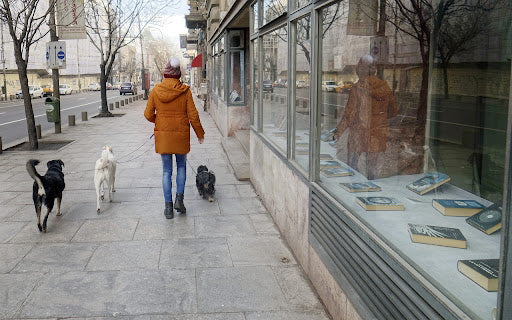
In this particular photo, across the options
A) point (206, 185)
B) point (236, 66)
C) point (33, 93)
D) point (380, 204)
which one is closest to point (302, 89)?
point (380, 204)

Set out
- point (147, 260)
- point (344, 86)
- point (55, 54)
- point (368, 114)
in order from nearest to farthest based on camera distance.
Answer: point (368, 114) → point (344, 86) → point (147, 260) → point (55, 54)

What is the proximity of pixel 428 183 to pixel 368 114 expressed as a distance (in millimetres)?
737

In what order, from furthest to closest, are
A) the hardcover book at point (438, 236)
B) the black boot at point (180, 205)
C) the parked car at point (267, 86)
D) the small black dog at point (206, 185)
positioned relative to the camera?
the small black dog at point (206, 185) < the parked car at point (267, 86) < the black boot at point (180, 205) < the hardcover book at point (438, 236)

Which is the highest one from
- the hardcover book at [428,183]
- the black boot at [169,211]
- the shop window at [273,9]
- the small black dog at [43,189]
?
the shop window at [273,9]

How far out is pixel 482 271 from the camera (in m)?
2.14

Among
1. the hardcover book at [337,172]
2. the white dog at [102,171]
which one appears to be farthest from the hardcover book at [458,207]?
the white dog at [102,171]

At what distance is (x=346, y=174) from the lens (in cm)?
411

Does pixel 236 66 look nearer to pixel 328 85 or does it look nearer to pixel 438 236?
pixel 328 85

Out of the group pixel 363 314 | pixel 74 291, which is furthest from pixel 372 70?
pixel 74 291

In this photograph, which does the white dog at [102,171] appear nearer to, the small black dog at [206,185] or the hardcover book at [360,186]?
the small black dog at [206,185]

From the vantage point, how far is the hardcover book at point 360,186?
3734 millimetres

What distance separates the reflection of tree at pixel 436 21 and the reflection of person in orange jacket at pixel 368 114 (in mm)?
487

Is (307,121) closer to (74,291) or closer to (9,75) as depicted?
(74,291)

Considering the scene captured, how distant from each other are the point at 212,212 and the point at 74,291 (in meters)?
2.72
